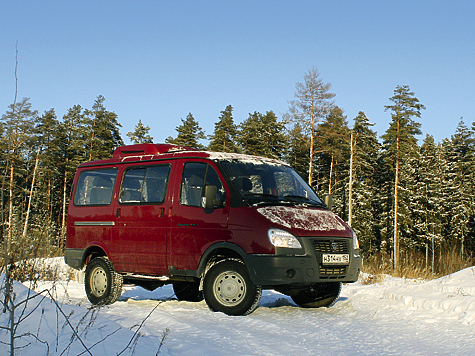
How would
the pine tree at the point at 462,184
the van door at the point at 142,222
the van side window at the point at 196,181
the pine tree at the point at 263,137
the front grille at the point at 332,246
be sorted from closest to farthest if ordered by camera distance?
the front grille at the point at 332,246
the van side window at the point at 196,181
the van door at the point at 142,222
the pine tree at the point at 263,137
the pine tree at the point at 462,184

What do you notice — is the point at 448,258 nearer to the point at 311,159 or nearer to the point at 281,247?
the point at 281,247

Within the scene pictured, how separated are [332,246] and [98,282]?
168 inches

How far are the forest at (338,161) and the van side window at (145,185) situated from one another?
29.3 meters

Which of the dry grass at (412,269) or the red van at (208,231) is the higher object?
the red van at (208,231)

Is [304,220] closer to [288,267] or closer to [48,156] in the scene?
[288,267]

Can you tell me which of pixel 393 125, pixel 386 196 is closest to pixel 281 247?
pixel 393 125

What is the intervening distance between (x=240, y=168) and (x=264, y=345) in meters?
3.12

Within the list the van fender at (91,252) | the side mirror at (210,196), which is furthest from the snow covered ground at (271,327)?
the side mirror at (210,196)

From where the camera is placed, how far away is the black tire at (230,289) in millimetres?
6734

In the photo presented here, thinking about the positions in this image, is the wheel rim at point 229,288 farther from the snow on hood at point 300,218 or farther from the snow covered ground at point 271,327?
the snow on hood at point 300,218

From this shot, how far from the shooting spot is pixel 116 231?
862 cm

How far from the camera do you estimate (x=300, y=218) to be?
22.7 ft

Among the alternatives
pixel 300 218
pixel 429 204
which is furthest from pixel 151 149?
pixel 429 204

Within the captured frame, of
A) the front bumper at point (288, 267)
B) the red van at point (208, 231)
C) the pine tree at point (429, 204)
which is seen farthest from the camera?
the pine tree at point (429, 204)
